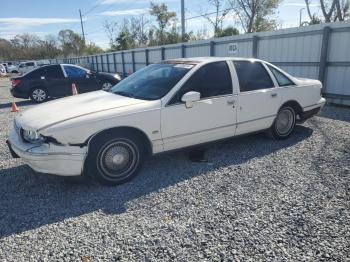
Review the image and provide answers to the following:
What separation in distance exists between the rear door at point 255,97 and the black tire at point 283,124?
0.64 ft

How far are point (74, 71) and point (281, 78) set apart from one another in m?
9.50

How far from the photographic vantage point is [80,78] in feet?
41.1

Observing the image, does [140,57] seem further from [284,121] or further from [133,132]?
[133,132]

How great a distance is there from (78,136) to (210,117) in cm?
191

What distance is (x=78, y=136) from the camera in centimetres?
354

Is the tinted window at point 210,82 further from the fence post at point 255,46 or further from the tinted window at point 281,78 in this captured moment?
the fence post at point 255,46

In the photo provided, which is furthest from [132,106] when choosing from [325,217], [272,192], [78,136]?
[325,217]

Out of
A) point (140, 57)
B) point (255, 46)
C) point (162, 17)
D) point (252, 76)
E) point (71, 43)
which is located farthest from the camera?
point (71, 43)

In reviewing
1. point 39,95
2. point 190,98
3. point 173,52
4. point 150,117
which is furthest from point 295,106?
point 173,52

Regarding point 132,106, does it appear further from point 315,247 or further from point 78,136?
point 315,247

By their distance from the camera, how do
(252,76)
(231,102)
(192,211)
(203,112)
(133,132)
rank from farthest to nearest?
(252,76)
(231,102)
(203,112)
(133,132)
(192,211)

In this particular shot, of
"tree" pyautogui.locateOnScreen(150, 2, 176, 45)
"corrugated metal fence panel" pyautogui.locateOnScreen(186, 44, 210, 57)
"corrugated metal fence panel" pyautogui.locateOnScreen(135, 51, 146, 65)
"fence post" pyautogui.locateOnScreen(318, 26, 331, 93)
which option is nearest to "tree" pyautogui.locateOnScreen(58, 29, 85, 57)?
"tree" pyautogui.locateOnScreen(150, 2, 176, 45)

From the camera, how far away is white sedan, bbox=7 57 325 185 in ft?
11.8

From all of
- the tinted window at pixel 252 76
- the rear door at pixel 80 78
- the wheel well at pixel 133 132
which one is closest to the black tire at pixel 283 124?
the tinted window at pixel 252 76
